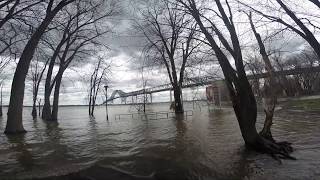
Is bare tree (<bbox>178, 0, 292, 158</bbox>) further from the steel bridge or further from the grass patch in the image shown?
the grass patch

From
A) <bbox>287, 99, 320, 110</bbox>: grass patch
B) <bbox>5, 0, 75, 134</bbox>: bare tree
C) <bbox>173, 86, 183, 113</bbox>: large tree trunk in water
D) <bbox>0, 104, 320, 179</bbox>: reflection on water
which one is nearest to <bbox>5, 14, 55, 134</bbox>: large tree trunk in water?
<bbox>5, 0, 75, 134</bbox>: bare tree

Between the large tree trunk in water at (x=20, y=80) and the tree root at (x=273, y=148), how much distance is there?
44.0ft

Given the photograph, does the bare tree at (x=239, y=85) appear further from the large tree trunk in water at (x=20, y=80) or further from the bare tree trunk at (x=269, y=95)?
the large tree trunk in water at (x=20, y=80)

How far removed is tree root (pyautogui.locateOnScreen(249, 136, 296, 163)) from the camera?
10758 mm

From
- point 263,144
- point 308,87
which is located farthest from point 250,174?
point 308,87

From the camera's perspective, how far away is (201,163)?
1008 cm

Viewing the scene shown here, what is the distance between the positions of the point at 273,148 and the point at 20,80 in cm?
1489

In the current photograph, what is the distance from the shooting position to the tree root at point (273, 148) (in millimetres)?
10758

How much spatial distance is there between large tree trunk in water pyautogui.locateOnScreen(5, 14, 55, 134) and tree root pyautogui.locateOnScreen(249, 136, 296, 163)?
13412mm

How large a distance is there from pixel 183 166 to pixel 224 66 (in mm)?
3762

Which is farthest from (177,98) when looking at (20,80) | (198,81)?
(20,80)

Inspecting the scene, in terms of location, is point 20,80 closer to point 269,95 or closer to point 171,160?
point 171,160

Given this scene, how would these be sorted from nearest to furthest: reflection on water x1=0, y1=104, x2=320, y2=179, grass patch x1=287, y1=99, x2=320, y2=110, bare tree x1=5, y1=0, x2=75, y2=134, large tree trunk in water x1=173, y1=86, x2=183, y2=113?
reflection on water x1=0, y1=104, x2=320, y2=179
bare tree x1=5, y1=0, x2=75, y2=134
grass patch x1=287, y1=99, x2=320, y2=110
large tree trunk in water x1=173, y1=86, x2=183, y2=113

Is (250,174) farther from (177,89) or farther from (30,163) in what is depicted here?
(177,89)
